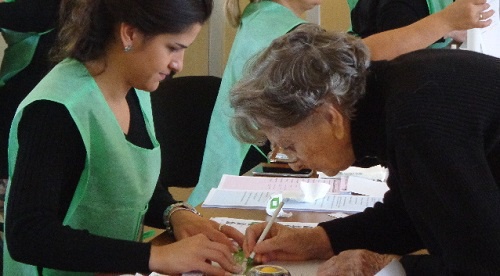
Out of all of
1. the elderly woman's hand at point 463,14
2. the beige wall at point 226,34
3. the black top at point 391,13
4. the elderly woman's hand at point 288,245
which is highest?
the elderly woman's hand at point 463,14

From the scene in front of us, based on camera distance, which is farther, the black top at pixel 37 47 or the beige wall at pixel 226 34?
the beige wall at pixel 226 34

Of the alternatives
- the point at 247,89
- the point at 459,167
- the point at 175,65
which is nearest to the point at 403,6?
the point at 175,65

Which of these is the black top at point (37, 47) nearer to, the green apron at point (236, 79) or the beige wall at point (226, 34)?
the green apron at point (236, 79)

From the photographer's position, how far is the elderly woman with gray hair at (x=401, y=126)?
924mm

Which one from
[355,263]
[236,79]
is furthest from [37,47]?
[355,263]

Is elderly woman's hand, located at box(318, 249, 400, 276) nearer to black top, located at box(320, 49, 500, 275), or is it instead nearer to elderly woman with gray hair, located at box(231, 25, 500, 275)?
elderly woman with gray hair, located at box(231, 25, 500, 275)

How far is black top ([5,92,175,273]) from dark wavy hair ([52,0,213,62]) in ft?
0.53

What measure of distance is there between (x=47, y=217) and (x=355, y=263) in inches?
21.6

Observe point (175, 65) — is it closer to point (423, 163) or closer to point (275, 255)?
point (275, 255)

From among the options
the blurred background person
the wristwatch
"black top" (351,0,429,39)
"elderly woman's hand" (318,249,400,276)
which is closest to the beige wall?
"black top" (351,0,429,39)

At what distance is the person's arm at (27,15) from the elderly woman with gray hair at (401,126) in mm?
1177

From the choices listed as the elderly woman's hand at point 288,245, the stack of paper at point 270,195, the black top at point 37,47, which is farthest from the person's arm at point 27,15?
the elderly woman's hand at point 288,245

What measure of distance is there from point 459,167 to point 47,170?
0.69m

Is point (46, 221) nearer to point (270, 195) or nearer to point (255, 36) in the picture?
point (270, 195)
